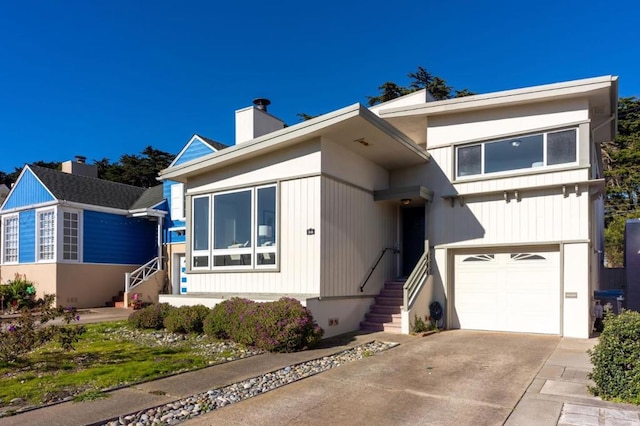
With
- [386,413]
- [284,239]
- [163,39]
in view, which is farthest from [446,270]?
[163,39]

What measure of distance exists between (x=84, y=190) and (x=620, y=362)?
18259 millimetres

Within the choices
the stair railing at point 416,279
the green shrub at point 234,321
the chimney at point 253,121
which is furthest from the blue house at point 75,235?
the stair railing at point 416,279

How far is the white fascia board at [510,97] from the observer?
931cm

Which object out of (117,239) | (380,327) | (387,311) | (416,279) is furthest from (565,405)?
(117,239)

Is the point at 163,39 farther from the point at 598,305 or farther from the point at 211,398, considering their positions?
the point at 598,305

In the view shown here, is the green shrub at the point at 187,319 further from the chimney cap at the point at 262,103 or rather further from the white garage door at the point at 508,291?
the chimney cap at the point at 262,103

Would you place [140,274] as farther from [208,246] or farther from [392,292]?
[392,292]

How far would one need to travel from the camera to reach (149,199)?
19609 millimetres

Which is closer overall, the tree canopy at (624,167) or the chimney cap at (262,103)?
the chimney cap at (262,103)

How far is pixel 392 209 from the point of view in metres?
12.3

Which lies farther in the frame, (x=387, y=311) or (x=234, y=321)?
(x=387, y=311)

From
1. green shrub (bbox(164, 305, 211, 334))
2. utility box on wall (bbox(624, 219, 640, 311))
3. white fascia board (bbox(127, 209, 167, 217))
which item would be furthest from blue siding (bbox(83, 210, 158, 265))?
utility box on wall (bbox(624, 219, 640, 311))

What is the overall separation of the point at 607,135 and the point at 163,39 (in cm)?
1519

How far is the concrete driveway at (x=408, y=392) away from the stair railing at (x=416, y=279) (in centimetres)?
168
